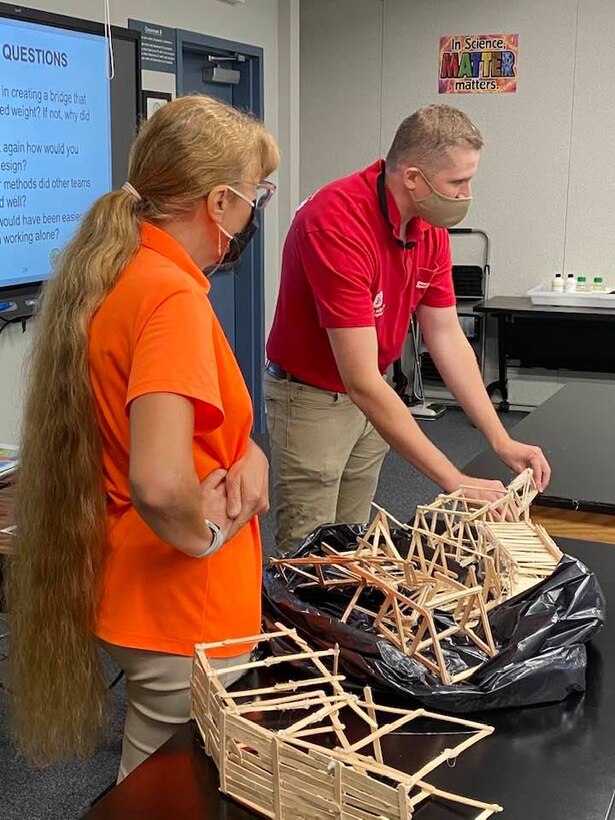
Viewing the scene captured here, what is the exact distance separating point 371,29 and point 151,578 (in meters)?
5.37

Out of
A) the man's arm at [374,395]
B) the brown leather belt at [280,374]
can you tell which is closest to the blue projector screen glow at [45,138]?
the brown leather belt at [280,374]

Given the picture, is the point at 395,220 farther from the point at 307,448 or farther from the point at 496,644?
the point at 496,644

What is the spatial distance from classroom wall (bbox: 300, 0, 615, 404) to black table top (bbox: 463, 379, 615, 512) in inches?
115

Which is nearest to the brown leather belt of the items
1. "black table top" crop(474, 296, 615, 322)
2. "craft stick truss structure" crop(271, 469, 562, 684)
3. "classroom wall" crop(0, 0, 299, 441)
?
"craft stick truss structure" crop(271, 469, 562, 684)

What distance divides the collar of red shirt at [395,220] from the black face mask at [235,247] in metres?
0.75

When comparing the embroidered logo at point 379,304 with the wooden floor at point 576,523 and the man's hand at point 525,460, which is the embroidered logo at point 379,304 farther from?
the wooden floor at point 576,523

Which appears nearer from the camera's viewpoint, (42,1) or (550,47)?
(42,1)

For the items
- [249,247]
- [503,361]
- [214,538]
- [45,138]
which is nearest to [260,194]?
[214,538]

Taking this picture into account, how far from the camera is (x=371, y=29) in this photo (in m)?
5.98

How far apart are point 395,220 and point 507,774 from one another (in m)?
1.40

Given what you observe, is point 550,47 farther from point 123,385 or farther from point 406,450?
point 123,385

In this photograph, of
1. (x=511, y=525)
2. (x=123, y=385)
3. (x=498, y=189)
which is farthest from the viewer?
(x=498, y=189)

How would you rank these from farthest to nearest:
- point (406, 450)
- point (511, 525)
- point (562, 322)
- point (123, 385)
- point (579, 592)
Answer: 1. point (562, 322)
2. point (406, 450)
3. point (511, 525)
4. point (579, 592)
5. point (123, 385)

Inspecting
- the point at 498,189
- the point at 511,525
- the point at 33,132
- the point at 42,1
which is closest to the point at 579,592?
the point at 511,525
